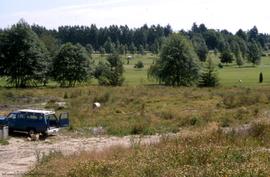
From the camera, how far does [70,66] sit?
234 ft

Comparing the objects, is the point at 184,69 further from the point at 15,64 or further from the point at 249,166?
the point at 249,166

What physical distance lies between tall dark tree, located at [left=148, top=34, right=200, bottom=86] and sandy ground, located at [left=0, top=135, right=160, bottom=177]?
4670 centimetres

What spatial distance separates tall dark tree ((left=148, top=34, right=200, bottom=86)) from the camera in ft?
245

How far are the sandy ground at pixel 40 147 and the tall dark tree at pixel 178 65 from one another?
153 ft

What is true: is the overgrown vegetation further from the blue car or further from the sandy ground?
the blue car

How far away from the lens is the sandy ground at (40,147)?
20391 mm

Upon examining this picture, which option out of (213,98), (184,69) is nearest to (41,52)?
(184,69)

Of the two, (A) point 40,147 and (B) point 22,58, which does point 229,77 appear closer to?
(B) point 22,58

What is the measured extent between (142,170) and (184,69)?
63101 mm

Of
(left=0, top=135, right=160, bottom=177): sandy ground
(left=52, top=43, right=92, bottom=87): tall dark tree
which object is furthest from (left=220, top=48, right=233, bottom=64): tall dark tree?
(left=0, top=135, right=160, bottom=177): sandy ground

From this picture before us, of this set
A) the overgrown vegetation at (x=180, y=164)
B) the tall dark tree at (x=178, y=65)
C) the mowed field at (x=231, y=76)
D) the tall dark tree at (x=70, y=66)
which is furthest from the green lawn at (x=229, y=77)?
the overgrown vegetation at (x=180, y=164)

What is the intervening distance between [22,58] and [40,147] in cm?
4384

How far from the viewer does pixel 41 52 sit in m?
70.5

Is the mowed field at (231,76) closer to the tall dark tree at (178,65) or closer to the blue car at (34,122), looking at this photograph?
the tall dark tree at (178,65)
